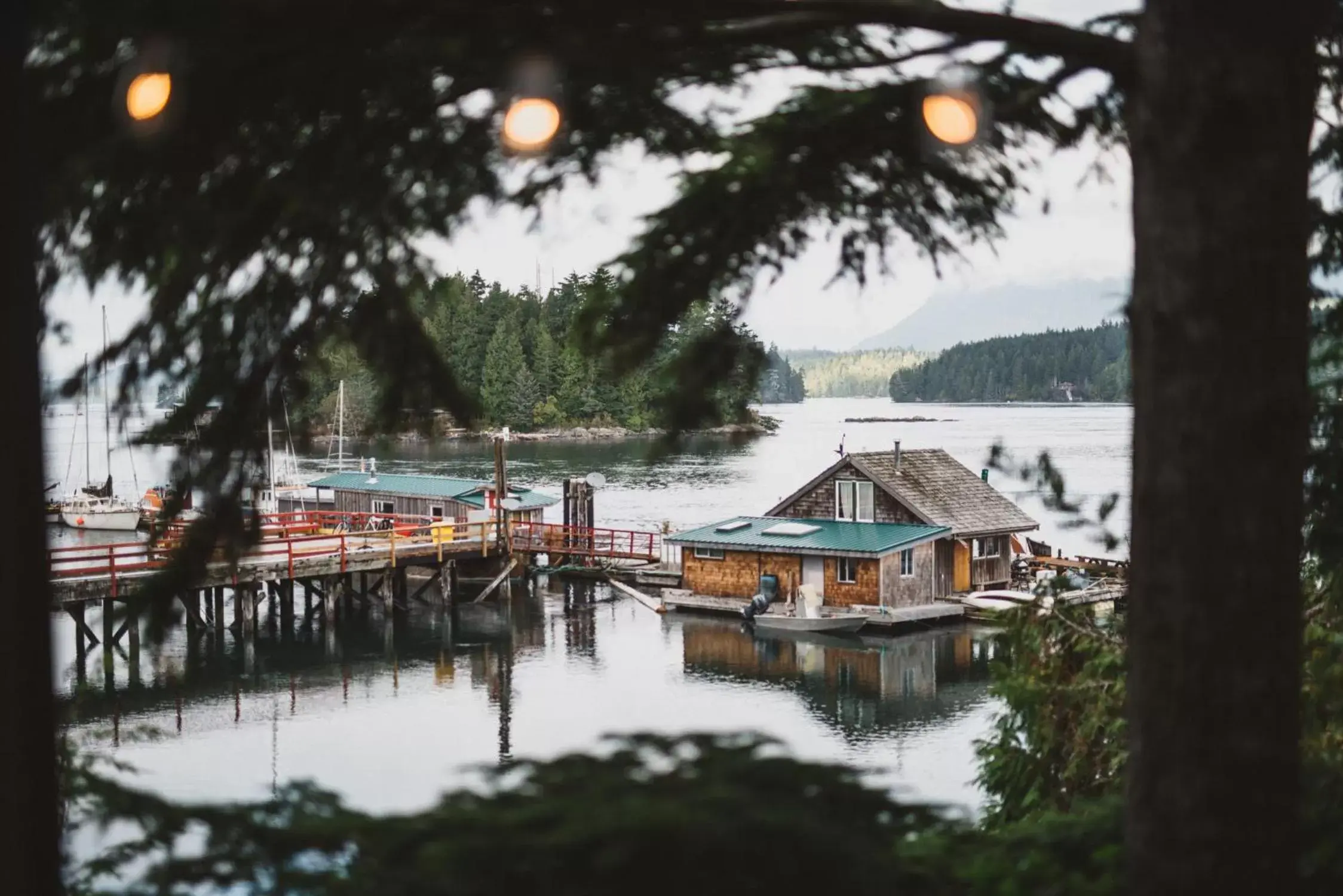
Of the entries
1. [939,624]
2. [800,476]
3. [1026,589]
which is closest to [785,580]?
[939,624]

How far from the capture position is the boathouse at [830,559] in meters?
31.1

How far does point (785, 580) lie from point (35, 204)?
29.1m

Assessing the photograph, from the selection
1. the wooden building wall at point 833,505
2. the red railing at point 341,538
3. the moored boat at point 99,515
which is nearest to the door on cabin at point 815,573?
the wooden building wall at point 833,505

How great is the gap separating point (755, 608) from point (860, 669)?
4116 millimetres

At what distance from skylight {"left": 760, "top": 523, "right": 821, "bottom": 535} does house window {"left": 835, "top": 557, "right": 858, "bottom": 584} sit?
995mm

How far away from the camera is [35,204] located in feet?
11.2

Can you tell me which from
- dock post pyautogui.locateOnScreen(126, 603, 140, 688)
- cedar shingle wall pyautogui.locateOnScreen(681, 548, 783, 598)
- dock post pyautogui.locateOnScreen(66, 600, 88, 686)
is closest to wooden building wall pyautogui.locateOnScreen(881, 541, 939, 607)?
cedar shingle wall pyautogui.locateOnScreen(681, 548, 783, 598)

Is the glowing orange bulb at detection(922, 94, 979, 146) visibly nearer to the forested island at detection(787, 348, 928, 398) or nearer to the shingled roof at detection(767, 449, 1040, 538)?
the shingled roof at detection(767, 449, 1040, 538)

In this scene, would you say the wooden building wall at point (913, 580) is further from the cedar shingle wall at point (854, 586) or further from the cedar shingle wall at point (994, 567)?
the cedar shingle wall at point (994, 567)

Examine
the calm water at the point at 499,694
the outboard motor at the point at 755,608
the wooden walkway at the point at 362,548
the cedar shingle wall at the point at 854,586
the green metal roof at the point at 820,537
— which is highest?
the green metal roof at the point at 820,537

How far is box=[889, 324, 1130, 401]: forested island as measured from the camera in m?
18.3

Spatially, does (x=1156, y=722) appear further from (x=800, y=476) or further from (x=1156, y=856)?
(x=800, y=476)

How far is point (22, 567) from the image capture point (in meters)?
3.25

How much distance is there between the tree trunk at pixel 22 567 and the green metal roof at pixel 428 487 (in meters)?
33.7
